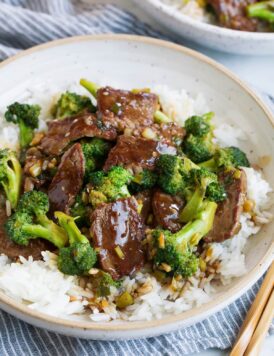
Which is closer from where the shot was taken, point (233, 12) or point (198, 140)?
point (198, 140)

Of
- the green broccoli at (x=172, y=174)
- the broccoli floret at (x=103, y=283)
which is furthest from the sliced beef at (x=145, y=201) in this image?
the broccoli floret at (x=103, y=283)

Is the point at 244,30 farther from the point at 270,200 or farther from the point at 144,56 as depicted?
the point at 270,200

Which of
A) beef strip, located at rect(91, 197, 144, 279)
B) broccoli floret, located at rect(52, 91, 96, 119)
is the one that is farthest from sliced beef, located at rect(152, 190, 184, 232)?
broccoli floret, located at rect(52, 91, 96, 119)

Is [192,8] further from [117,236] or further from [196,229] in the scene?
[117,236]

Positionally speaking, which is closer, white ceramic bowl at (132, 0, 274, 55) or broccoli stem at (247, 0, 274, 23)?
white ceramic bowl at (132, 0, 274, 55)

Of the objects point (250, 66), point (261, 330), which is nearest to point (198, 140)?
point (261, 330)

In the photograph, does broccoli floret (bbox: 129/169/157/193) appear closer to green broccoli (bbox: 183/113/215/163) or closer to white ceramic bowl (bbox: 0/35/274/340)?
green broccoli (bbox: 183/113/215/163)
